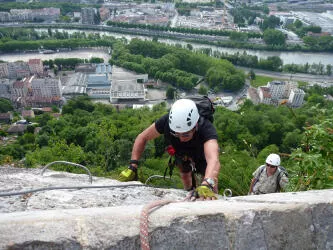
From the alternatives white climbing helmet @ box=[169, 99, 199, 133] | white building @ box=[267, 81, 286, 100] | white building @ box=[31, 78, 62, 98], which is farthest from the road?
white climbing helmet @ box=[169, 99, 199, 133]

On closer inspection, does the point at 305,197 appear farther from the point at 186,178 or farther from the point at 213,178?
the point at 186,178

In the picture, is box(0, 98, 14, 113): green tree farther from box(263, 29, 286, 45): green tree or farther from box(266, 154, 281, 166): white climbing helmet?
box(263, 29, 286, 45): green tree

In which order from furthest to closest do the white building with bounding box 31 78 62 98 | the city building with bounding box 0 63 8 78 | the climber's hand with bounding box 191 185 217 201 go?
1. the city building with bounding box 0 63 8 78
2. the white building with bounding box 31 78 62 98
3. the climber's hand with bounding box 191 185 217 201

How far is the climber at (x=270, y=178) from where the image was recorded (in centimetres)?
363

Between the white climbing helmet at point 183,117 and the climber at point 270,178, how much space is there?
1.45 metres

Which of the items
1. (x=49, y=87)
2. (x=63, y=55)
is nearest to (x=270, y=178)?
(x=49, y=87)

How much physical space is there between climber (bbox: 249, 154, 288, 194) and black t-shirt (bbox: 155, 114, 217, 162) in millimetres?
1100

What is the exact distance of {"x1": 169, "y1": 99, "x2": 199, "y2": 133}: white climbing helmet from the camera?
8.64 feet

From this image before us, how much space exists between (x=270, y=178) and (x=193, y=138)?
141 cm

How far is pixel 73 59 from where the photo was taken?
37.7 m

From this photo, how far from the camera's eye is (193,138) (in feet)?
9.30

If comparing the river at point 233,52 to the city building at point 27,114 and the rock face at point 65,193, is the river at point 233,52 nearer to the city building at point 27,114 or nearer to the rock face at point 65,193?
the city building at point 27,114

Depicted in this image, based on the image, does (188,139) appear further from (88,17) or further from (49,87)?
(88,17)

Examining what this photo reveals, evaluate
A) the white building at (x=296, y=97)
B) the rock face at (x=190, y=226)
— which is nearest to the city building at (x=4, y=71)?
the white building at (x=296, y=97)
